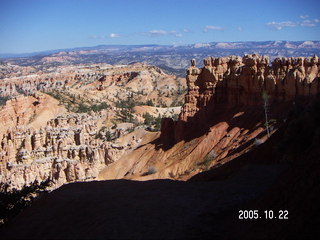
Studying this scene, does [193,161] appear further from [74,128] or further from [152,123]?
[152,123]

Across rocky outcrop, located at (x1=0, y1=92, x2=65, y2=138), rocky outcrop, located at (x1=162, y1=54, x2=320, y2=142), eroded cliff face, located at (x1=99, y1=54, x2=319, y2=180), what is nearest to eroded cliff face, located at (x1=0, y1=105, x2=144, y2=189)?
eroded cliff face, located at (x1=99, y1=54, x2=319, y2=180)

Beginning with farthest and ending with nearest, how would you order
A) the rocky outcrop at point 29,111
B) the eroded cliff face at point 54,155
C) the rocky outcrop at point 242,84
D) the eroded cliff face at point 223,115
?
the rocky outcrop at point 29,111, the eroded cliff face at point 54,155, the rocky outcrop at point 242,84, the eroded cliff face at point 223,115

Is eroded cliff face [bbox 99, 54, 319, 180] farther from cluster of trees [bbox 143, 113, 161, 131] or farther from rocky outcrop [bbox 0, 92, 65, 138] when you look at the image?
rocky outcrop [bbox 0, 92, 65, 138]

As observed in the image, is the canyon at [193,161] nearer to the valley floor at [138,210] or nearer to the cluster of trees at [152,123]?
the valley floor at [138,210]

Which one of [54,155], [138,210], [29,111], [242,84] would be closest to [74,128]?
[54,155]

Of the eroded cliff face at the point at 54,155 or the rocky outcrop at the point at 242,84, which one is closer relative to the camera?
the rocky outcrop at the point at 242,84

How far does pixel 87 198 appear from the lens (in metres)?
14.1

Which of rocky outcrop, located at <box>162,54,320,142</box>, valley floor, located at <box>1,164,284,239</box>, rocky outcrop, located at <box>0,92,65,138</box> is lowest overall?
rocky outcrop, located at <box>0,92,65,138</box>

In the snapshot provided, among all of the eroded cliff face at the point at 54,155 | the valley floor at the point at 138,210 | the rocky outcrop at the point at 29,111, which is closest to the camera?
the valley floor at the point at 138,210

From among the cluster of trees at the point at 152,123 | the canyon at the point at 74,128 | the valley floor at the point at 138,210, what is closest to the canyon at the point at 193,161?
the valley floor at the point at 138,210

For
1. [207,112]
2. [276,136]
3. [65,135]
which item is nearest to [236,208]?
[276,136]

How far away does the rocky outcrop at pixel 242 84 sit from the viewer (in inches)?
1163

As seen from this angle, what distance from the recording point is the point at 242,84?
35188 millimetres

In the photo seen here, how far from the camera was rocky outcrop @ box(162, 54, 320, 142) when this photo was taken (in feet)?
A: 96.9
